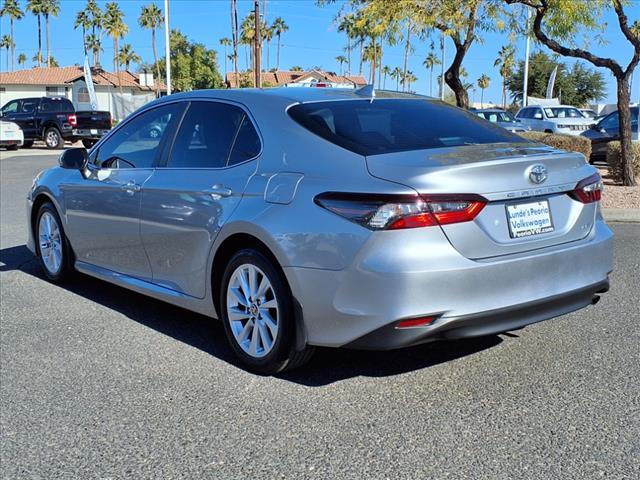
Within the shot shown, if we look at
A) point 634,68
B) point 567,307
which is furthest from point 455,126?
point 634,68

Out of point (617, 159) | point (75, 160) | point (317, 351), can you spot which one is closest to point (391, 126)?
point (317, 351)

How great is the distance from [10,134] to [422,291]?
1026 inches

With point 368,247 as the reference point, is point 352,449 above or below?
below

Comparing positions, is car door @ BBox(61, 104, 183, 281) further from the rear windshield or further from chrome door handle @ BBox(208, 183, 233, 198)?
the rear windshield

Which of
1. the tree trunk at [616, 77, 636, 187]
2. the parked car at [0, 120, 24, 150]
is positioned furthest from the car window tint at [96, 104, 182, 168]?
the parked car at [0, 120, 24, 150]

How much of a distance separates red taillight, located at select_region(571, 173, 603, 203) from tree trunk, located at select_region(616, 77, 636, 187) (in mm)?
9508

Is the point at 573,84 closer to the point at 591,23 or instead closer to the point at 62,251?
the point at 591,23

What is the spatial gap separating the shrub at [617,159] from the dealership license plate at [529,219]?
10.4 metres

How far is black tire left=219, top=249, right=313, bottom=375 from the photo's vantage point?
389cm

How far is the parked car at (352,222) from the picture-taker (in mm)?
3479

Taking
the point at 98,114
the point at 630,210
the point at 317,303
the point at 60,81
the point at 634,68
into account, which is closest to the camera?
the point at 317,303

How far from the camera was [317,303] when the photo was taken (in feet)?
12.1

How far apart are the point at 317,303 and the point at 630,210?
7.80 m

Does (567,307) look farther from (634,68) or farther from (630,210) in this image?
(634,68)
